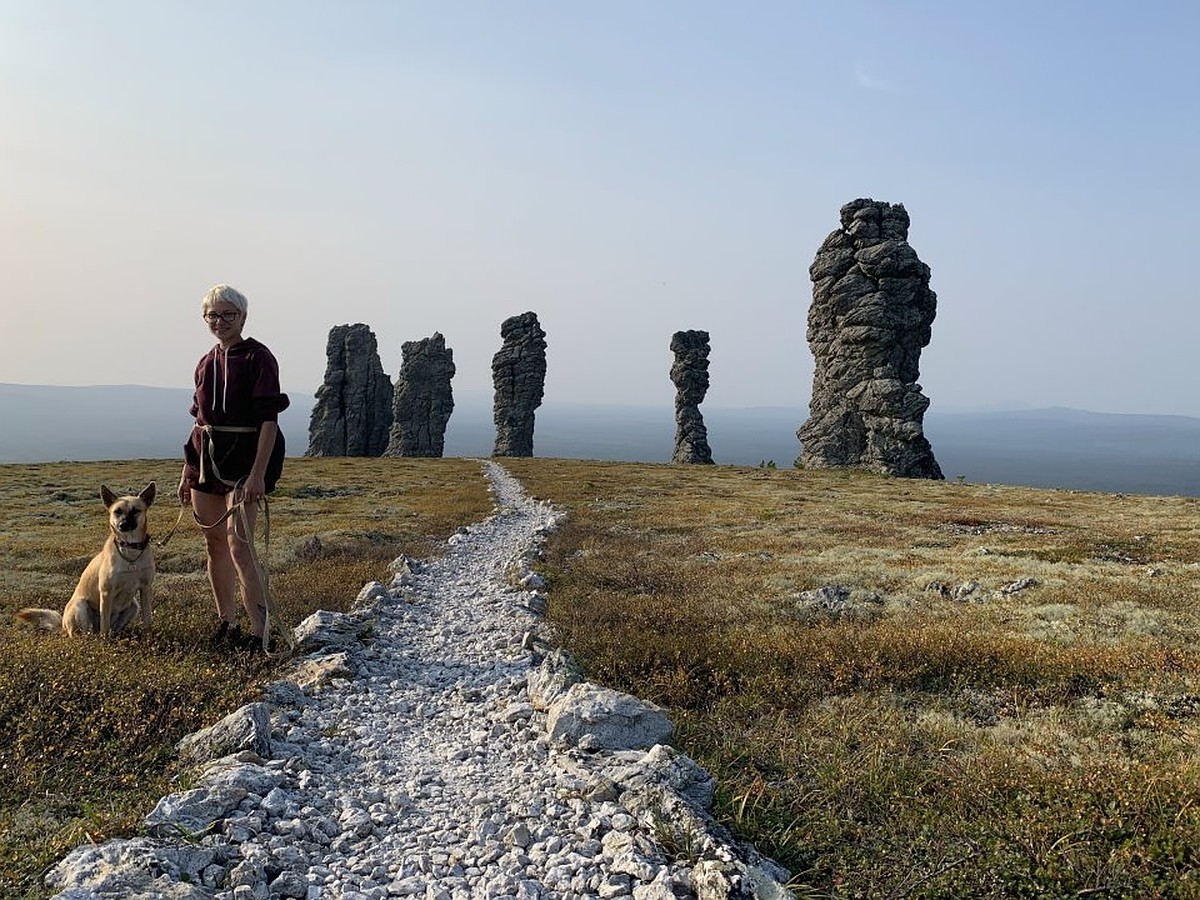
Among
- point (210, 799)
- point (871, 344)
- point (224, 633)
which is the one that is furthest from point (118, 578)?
point (871, 344)

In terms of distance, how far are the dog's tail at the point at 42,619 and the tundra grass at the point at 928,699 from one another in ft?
22.8

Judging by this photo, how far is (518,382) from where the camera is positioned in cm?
9281

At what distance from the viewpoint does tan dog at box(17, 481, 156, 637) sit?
849cm

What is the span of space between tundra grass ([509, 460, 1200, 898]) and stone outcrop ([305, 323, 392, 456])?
8216cm

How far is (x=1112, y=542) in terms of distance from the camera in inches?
821

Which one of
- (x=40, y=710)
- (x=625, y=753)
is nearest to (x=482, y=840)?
(x=625, y=753)

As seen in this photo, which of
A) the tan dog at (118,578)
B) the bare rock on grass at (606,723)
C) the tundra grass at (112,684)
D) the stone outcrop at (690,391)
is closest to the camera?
the tundra grass at (112,684)

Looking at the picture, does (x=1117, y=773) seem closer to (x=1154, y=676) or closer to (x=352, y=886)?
(x=1154, y=676)

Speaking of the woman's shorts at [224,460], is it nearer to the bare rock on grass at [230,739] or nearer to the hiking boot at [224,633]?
the hiking boot at [224,633]

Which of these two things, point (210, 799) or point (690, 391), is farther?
point (690, 391)

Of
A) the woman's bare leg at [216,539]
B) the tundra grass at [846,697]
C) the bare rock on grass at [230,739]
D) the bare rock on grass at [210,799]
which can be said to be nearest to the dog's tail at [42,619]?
the tundra grass at [846,697]

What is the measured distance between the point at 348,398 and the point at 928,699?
94622 mm

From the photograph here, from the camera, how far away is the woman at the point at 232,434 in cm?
821

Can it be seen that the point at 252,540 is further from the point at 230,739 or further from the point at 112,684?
the point at 230,739
